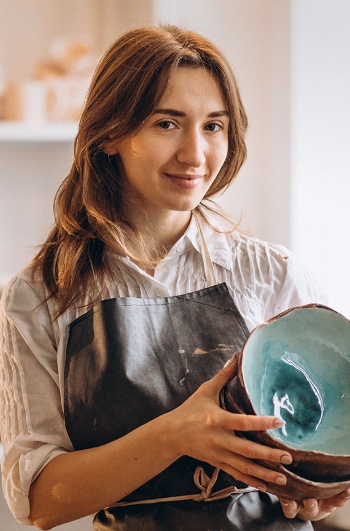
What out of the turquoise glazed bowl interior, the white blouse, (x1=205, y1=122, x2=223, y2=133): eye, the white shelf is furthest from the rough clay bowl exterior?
the white shelf

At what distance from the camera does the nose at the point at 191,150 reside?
150 cm

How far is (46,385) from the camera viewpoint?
1.51m

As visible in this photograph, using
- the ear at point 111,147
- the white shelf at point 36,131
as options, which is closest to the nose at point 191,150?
the ear at point 111,147

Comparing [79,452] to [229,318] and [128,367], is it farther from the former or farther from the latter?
[229,318]

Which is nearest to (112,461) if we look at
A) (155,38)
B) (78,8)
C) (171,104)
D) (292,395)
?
(292,395)

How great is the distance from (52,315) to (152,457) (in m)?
0.34

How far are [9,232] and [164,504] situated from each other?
1.71 metres

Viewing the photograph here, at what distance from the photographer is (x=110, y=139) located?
158 centimetres

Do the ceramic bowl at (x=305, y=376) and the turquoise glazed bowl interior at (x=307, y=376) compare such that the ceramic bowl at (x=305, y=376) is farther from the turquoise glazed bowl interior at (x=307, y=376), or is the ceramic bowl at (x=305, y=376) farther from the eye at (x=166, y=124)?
the eye at (x=166, y=124)

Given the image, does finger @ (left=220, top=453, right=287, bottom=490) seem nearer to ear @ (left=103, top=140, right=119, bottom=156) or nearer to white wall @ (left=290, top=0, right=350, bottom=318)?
ear @ (left=103, top=140, right=119, bottom=156)

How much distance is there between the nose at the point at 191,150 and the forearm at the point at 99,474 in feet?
1.47

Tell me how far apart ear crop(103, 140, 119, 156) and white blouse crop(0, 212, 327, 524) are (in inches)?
7.7

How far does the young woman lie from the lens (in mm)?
1449

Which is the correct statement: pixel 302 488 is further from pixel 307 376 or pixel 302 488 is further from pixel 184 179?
pixel 184 179
